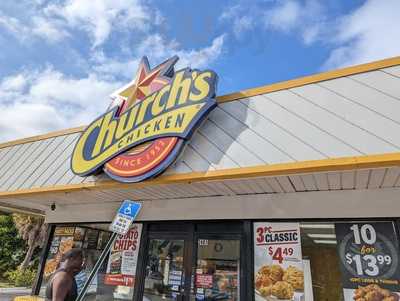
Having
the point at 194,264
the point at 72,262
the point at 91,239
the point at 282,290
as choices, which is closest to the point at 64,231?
the point at 91,239

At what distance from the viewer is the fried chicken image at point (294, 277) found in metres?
5.07

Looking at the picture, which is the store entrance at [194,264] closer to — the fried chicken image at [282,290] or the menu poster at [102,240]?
the fried chicken image at [282,290]

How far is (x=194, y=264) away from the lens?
603cm

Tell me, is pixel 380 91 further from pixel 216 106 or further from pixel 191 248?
pixel 191 248

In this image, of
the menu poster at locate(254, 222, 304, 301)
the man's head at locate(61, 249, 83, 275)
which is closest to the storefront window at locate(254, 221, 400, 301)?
the menu poster at locate(254, 222, 304, 301)

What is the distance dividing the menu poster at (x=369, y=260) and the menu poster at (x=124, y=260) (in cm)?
447

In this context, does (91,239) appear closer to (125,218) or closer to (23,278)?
(125,218)

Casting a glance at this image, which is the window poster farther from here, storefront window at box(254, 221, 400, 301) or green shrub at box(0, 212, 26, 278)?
green shrub at box(0, 212, 26, 278)

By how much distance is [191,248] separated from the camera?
621cm

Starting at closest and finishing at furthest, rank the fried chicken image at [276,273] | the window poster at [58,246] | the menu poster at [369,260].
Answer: the menu poster at [369,260] < the fried chicken image at [276,273] < the window poster at [58,246]

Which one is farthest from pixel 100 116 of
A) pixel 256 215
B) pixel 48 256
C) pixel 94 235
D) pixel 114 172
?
pixel 48 256

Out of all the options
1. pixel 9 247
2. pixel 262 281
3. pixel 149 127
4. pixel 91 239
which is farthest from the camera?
pixel 9 247

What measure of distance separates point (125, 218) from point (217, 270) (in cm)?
233

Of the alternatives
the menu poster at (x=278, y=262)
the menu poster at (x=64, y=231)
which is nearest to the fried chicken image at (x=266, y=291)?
the menu poster at (x=278, y=262)
